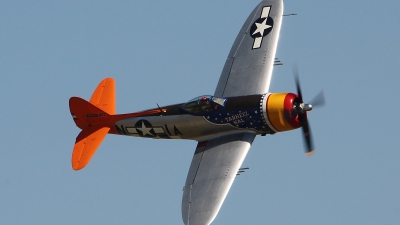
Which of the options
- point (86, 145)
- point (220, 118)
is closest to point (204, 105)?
point (220, 118)

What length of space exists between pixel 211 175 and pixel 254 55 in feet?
→ 15.1

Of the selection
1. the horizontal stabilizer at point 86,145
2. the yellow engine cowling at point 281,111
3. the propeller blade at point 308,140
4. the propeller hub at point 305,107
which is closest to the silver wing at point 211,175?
the yellow engine cowling at point 281,111

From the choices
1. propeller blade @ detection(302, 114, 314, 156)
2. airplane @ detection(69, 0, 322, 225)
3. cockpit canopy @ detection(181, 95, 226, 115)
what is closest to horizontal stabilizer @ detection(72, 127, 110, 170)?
airplane @ detection(69, 0, 322, 225)

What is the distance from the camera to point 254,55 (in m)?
30.7

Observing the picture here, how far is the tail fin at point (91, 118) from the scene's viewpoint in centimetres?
3026

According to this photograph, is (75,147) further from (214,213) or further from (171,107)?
(214,213)

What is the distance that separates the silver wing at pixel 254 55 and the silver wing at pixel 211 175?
68.6 inches

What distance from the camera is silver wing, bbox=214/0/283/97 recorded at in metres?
29.8

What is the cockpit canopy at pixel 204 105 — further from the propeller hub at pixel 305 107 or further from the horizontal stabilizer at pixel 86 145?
the horizontal stabilizer at pixel 86 145

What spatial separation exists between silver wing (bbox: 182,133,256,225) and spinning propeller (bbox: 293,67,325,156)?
146cm

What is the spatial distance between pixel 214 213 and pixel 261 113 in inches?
124

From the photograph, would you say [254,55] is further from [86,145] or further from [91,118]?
[86,145]

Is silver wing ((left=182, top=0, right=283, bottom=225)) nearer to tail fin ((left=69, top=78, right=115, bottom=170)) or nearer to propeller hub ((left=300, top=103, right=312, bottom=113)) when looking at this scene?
propeller hub ((left=300, top=103, right=312, bottom=113))

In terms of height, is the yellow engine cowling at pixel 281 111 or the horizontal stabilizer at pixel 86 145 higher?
the yellow engine cowling at pixel 281 111
